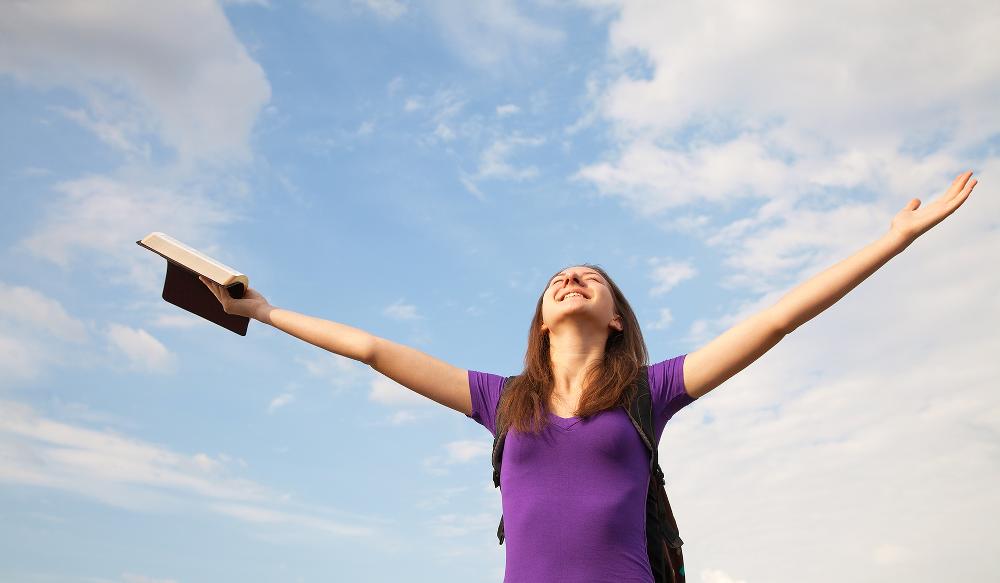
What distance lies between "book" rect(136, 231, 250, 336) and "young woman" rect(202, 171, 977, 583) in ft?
1.48

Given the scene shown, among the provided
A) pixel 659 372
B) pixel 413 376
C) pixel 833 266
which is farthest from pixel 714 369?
pixel 413 376

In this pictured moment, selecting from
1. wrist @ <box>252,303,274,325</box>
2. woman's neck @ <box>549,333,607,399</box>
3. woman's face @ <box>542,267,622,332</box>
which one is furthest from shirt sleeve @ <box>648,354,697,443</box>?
wrist @ <box>252,303,274,325</box>

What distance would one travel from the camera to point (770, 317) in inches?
192

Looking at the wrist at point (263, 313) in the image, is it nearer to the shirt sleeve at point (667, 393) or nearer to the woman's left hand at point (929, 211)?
Result: the shirt sleeve at point (667, 393)

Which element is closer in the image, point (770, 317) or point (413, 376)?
point (770, 317)

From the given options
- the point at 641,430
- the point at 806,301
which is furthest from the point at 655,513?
the point at 806,301

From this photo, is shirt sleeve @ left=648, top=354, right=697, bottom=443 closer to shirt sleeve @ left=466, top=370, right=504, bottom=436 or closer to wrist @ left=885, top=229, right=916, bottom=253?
shirt sleeve @ left=466, top=370, right=504, bottom=436

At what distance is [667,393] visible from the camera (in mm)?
5141

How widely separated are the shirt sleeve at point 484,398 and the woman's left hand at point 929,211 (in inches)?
96.1

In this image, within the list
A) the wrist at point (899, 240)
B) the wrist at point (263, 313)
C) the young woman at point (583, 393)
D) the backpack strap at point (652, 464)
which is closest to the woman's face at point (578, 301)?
the young woman at point (583, 393)

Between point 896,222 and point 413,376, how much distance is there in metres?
2.86

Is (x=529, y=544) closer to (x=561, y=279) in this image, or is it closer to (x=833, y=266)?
(x=561, y=279)

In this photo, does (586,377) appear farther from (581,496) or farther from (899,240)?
(899,240)

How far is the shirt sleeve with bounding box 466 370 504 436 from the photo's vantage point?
547 centimetres
